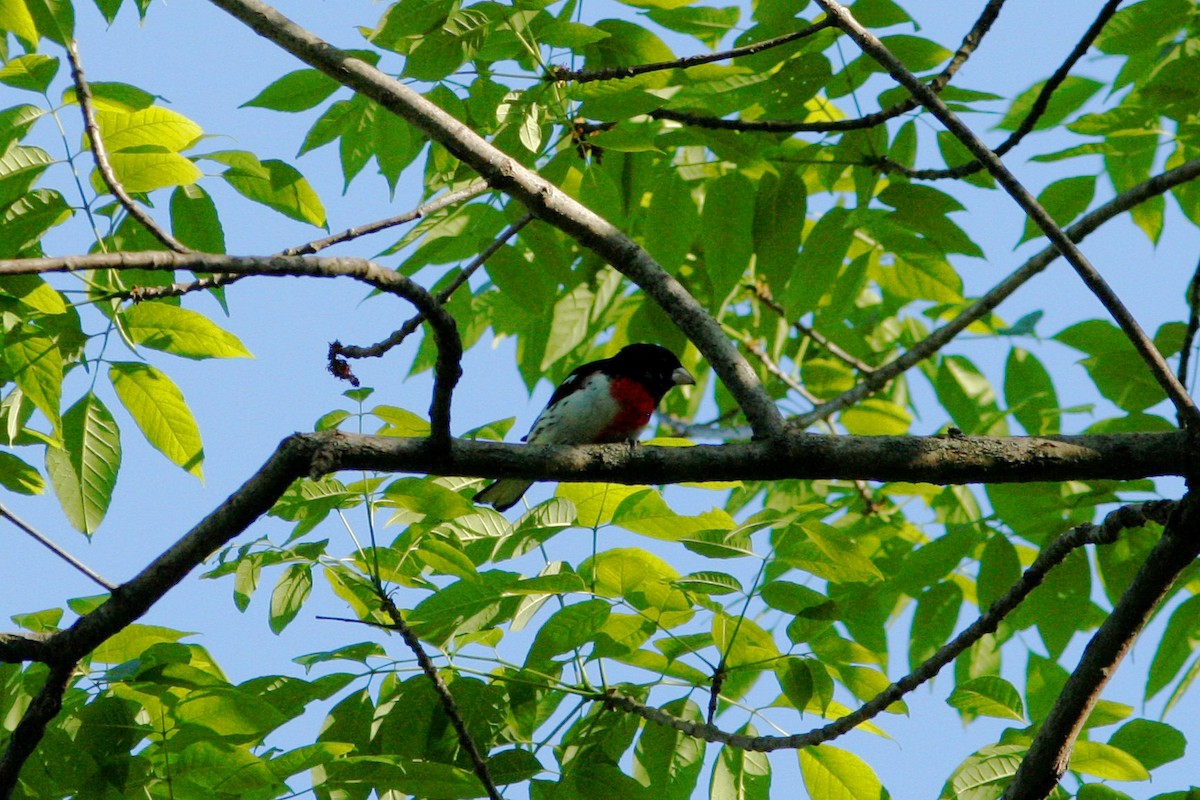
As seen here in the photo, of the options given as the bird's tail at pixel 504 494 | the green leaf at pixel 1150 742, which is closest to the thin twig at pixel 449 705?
the green leaf at pixel 1150 742

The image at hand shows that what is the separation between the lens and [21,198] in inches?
135

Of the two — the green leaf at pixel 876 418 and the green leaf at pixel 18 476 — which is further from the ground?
the green leaf at pixel 876 418

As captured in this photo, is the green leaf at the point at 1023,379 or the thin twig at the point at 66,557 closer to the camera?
the thin twig at the point at 66,557

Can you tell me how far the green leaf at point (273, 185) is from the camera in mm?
3705

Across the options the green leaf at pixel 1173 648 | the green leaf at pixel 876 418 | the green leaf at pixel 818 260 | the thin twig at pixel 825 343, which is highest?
the thin twig at pixel 825 343

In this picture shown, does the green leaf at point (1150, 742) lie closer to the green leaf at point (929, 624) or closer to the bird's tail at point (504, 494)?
the green leaf at point (929, 624)

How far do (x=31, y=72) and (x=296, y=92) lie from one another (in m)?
0.84

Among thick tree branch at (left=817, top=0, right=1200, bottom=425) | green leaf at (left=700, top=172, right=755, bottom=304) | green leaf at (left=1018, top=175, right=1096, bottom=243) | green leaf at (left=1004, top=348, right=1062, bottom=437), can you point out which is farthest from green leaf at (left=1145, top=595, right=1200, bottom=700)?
green leaf at (left=700, top=172, right=755, bottom=304)

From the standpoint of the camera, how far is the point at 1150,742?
322 cm

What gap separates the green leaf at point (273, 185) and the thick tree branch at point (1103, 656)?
260cm

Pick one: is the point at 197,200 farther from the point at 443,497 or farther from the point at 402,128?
the point at 443,497

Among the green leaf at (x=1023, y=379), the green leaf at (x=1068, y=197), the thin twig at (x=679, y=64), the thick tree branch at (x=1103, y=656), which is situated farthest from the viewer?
the green leaf at (x=1023, y=379)

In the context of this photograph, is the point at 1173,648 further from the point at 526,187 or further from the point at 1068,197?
the point at 526,187

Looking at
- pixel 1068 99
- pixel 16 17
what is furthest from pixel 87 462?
pixel 1068 99
